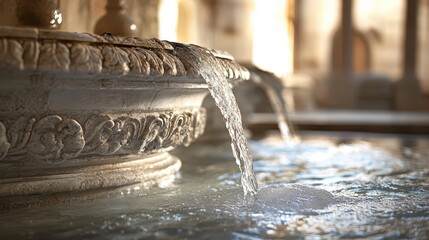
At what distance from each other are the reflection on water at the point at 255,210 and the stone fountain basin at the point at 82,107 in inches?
4.4

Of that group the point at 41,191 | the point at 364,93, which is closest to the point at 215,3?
the point at 364,93

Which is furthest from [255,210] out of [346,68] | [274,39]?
[274,39]

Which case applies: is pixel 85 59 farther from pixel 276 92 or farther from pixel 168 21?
pixel 168 21

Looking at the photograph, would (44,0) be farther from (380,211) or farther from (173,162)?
(380,211)

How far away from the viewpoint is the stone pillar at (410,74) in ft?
42.1

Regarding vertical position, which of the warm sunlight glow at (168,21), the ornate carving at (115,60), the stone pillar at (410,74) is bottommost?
the stone pillar at (410,74)

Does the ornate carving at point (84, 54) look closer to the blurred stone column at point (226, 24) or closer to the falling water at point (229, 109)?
the falling water at point (229, 109)

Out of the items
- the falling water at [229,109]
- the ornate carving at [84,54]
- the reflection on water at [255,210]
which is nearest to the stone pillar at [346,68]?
the reflection on water at [255,210]

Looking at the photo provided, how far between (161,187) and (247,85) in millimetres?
2691

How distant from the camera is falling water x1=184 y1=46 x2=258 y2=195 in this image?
2350 millimetres

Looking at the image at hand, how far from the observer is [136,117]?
7.39ft

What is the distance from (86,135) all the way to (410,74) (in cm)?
1189

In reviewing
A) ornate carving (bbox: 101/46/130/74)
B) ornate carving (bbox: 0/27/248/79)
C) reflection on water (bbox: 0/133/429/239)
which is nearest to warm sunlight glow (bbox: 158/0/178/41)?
reflection on water (bbox: 0/133/429/239)

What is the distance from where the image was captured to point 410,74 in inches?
511
